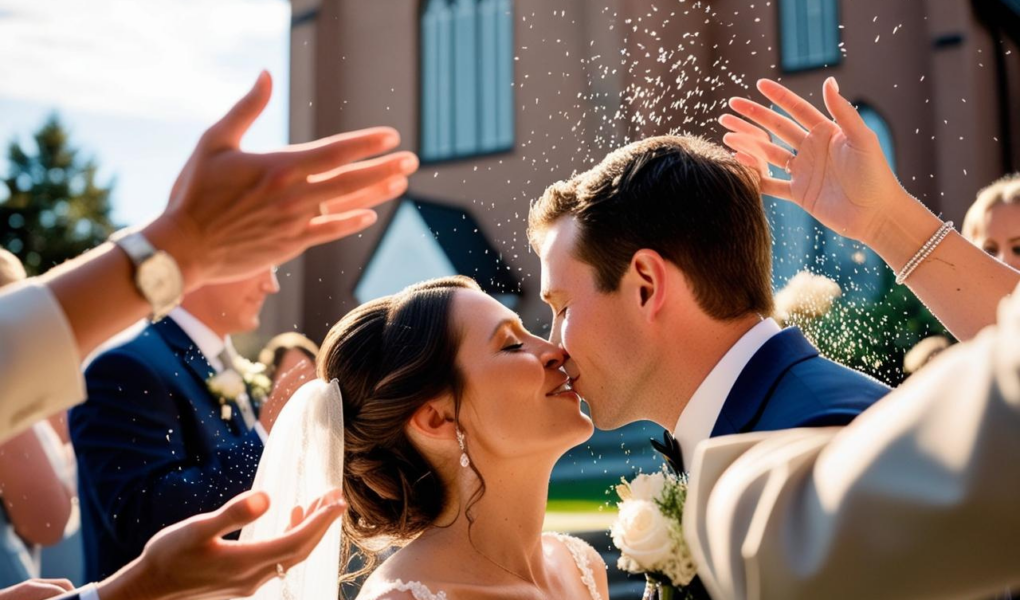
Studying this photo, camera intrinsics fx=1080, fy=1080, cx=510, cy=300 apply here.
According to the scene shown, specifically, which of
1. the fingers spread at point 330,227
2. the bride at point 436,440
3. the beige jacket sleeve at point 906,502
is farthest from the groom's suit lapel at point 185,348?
the beige jacket sleeve at point 906,502

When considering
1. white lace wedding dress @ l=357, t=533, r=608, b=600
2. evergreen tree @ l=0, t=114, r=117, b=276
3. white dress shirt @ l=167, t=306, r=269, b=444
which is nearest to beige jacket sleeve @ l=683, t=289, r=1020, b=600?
white lace wedding dress @ l=357, t=533, r=608, b=600

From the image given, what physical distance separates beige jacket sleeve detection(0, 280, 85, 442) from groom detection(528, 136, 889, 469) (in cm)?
175

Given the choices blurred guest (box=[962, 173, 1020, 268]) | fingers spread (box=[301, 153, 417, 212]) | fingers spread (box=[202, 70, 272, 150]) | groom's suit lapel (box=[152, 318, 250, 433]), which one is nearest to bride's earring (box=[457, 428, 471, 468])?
groom's suit lapel (box=[152, 318, 250, 433])

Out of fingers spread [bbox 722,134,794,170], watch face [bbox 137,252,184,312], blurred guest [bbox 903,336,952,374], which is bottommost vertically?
blurred guest [bbox 903,336,952,374]

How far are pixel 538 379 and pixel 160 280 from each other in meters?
2.04

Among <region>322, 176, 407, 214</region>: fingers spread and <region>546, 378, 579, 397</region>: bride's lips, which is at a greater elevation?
<region>322, 176, 407, 214</region>: fingers spread

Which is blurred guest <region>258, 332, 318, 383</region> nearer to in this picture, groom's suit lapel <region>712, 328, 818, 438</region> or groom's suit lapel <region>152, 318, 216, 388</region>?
groom's suit lapel <region>152, 318, 216, 388</region>

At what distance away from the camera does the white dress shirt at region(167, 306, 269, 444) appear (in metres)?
4.59

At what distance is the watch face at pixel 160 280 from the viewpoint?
5.45 feet

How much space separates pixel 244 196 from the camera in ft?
5.65

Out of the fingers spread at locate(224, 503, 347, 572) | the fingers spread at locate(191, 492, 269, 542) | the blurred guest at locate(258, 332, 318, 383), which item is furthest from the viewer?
the blurred guest at locate(258, 332, 318, 383)

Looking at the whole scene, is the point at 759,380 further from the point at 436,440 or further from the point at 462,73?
the point at 462,73

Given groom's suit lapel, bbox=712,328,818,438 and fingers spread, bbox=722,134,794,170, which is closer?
groom's suit lapel, bbox=712,328,818,438

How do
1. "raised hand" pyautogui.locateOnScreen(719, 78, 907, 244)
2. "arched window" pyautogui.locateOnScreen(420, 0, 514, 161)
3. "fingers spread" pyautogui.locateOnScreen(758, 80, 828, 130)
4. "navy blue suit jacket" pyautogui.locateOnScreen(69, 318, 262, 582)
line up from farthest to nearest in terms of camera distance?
"arched window" pyautogui.locateOnScreen(420, 0, 514, 161), "navy blue suit jacket" pyautogui.locateOnScreen(69, 318, 262, 582), "fingers spread" pyautogui.locateOnScreen(758, 80, 828, 130), "raised hand" pyautogui.locateOnScreen(719, 78, 907, 244)
